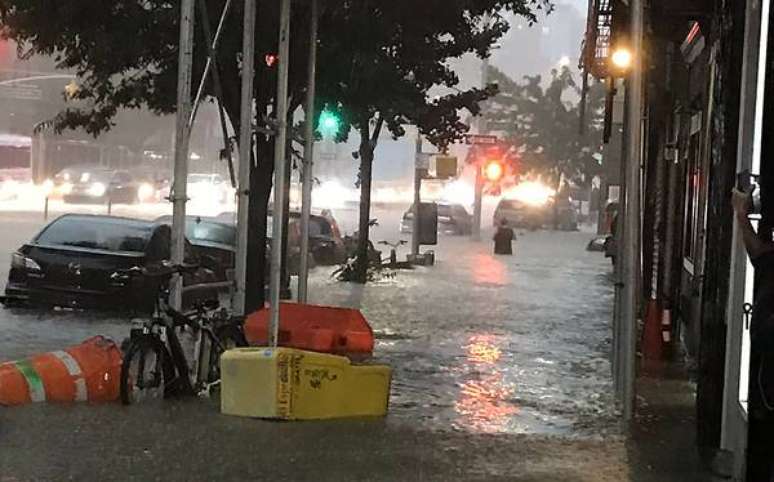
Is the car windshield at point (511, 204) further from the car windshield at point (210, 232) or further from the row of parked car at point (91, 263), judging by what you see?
the row of parked car at point (91, 263)

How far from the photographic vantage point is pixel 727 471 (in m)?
7.27

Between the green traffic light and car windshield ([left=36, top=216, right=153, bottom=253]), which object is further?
the green traffic light

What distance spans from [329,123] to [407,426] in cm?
1007

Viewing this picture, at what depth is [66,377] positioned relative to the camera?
8.70 meters

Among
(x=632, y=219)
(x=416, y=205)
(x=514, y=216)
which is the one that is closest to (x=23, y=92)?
(x=514, y=216)

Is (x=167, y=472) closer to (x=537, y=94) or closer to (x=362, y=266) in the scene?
(x=362, y=266)

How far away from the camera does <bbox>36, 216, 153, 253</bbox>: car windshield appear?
48.9ft

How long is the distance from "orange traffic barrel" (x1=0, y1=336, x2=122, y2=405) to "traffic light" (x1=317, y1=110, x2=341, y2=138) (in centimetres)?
849

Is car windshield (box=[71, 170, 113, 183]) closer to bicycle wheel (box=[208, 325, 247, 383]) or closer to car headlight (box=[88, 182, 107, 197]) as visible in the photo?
car headlight (box=[88, 182, 107, 197])

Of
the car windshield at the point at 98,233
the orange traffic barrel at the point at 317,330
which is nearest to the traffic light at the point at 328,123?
Answer: the car windshield at the point at 98,233

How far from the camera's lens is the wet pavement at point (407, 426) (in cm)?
708

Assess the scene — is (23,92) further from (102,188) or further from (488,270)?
(488,270)

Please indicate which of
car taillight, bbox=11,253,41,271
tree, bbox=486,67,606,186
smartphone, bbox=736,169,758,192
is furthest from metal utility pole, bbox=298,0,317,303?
tree, bbox=486,67,606,186

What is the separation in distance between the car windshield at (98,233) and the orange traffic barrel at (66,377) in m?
6.08
